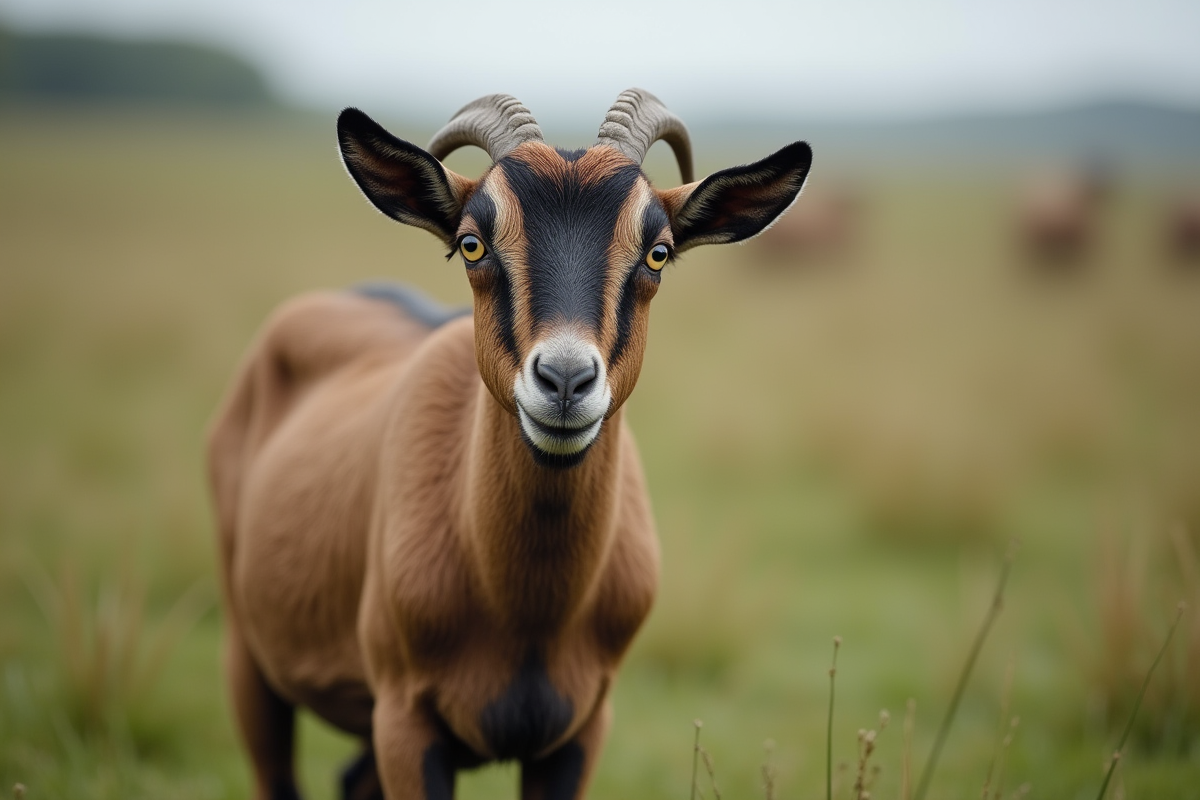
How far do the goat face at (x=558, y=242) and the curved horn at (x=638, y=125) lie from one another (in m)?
0.09

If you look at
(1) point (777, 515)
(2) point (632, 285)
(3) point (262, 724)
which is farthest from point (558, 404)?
(1) point (777, 515)

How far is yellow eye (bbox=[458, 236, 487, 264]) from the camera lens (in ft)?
9.55

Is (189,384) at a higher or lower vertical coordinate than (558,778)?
lower

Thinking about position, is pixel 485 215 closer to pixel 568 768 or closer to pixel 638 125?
pixel 638 125

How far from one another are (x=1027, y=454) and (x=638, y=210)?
10621mm

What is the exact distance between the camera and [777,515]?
10812 mm

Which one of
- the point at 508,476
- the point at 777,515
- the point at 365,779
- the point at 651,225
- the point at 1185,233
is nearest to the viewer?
the point at 651,225

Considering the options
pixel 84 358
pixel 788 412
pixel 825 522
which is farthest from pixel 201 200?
pixel 825 522

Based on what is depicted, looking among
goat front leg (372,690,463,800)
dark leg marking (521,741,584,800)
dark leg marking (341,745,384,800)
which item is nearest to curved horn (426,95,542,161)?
goat front leg (372,690,463,800)

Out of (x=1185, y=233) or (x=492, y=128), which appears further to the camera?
(x=1185, y=233)

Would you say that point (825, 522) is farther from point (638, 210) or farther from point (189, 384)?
point (189, 384)

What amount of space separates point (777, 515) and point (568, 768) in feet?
25.4

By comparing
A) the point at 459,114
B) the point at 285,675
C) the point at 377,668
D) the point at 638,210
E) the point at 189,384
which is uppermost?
the point at 459,114

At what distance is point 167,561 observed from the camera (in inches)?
324
